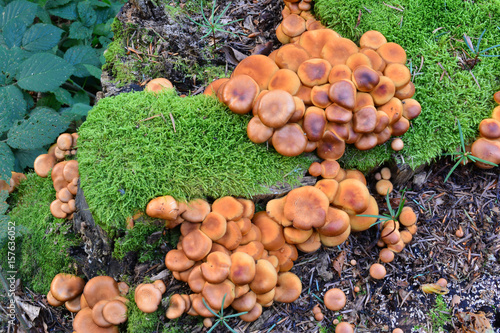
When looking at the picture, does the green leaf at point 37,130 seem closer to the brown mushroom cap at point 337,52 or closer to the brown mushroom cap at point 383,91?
the brown mushroom cap at point 337,52

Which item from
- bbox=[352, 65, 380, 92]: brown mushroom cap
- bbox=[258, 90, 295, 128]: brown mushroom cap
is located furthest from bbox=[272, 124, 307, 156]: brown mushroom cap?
bbox=[352, 65, 380, 92]: brown mushroom cap

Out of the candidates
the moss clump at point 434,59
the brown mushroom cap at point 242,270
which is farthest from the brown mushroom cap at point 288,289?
the moss clump at point 434,59

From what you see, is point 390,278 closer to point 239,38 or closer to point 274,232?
point 274,232

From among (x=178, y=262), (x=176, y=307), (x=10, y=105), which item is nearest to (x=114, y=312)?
(x=176, y=307)

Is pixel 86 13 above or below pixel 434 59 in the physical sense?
below

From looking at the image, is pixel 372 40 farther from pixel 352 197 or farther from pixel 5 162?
pixel 5 162

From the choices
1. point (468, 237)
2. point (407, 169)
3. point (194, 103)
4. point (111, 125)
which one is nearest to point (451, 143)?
point (407, 169)
